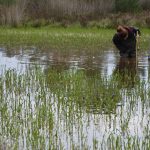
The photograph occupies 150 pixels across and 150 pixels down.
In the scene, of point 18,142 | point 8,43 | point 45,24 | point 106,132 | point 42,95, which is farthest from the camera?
point 45,24

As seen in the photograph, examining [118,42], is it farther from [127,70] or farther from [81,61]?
[127,70]

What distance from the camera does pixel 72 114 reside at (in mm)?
8383

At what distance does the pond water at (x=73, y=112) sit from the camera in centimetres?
695

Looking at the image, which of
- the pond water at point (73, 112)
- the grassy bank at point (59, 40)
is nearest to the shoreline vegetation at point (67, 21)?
the grassy bank at point (59, 40)

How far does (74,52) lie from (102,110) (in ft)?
39.8

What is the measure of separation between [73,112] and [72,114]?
0.17m

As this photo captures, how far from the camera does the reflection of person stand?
12.6 m

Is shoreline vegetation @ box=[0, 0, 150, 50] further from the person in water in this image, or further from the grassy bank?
the person in water

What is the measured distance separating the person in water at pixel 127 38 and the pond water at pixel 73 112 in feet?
9.43

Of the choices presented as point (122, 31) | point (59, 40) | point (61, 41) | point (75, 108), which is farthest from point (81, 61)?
point (75, 108)

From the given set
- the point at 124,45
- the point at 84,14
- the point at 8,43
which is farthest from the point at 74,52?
the point at 84,14

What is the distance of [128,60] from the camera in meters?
17.9

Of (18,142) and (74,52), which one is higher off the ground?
(18,142)

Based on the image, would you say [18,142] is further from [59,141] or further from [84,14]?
[84,14]
